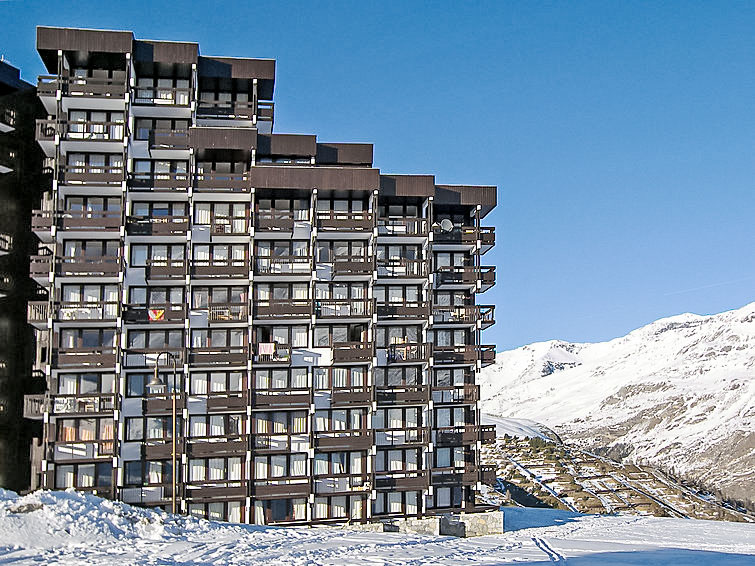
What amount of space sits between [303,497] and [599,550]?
1555 cm

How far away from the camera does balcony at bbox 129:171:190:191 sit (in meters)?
42.3

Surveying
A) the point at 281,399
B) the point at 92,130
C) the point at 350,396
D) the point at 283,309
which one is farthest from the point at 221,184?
the point at 350,396

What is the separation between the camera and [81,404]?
4009 cm

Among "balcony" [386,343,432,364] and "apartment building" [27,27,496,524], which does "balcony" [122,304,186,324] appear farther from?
"balcony" [386,343,432,364]

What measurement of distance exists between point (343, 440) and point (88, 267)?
15.8 meters

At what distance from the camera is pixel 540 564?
88.3ft

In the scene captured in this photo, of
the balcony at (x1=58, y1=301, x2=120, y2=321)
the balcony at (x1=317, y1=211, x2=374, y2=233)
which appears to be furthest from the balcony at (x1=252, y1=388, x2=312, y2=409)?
the balcony at (x1=317, y1=211, x2=374, y2=233)

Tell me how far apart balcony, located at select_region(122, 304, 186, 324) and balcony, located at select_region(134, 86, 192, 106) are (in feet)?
36.8

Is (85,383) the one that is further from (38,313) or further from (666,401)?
(666,401)

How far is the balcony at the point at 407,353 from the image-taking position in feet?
145

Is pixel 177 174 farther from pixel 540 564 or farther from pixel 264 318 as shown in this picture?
pixel 540 564

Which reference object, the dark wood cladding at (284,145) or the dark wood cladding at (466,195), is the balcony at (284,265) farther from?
the dark wood cladding at (466,195)

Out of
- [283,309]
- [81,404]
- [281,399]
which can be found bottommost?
[81,404]

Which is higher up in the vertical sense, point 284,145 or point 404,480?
point 284,145
